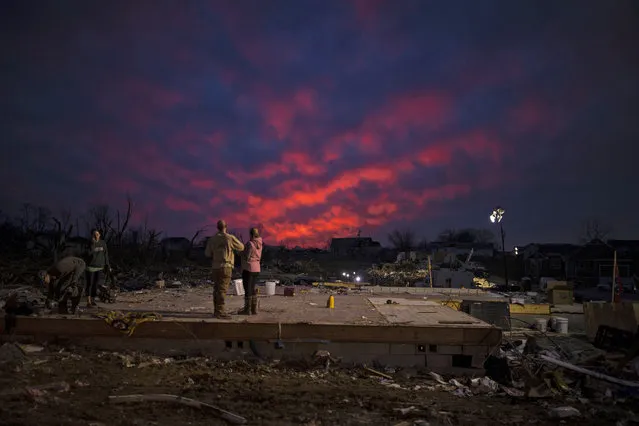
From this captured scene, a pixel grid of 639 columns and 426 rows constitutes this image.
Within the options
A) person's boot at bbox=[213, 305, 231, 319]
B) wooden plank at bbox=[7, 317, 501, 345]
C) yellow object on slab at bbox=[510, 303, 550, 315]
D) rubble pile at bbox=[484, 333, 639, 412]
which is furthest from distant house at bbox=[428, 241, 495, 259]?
person's boot at bbox=[213, 305, 231, 319]

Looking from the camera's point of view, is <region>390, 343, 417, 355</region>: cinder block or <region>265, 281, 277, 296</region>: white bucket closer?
<region>390, 343, 417, 355</region>: cinder block

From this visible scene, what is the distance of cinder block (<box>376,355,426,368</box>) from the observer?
7.49 m

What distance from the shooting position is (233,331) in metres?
7.48

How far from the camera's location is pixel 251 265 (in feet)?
26.8

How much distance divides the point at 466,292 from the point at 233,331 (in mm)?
13281

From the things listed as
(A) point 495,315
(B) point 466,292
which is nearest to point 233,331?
(A) point 495,315

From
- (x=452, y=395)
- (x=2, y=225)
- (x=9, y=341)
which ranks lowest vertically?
(x=452, y=395)

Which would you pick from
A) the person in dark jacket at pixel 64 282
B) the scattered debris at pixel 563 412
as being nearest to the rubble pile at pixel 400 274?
the person in dark jacket at pixel 64 282

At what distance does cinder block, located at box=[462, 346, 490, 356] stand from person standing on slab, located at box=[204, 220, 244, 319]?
4.23 meters

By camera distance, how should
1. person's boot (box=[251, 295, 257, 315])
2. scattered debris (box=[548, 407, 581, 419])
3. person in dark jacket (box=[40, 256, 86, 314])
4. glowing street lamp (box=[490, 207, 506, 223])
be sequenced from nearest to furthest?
1. scattered debris (box=[548, 407, 581, 419])
2. person in dark jacket (box=[40, 256, 86, 314])
3. person's boot (box=[251, 295, 257, 315])
4. glowing street lamp (box=[490, 207, 506, 223])

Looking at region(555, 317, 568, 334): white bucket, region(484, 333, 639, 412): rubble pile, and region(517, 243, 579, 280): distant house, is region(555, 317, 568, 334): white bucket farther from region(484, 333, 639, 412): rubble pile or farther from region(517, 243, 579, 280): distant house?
region(517, 243, 579, 280): distant house

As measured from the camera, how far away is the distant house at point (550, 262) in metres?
45.4

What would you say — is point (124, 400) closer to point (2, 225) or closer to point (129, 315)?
point (129, 315)

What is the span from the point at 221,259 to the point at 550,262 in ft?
160
